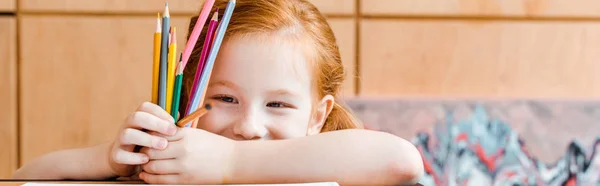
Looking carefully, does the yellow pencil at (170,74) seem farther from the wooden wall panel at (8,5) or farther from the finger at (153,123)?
the wooden wall panel at (8,5)

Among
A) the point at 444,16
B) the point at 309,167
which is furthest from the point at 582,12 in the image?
the point at 309,167

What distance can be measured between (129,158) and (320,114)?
25 centimetres

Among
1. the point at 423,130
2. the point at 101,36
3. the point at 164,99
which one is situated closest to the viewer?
the point at 164,99

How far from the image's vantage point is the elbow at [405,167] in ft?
1.63

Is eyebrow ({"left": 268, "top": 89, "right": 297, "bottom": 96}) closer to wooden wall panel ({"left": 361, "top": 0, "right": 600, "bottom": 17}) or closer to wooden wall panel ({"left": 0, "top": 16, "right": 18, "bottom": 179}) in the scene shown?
wooden wall panel ({"left": 361, "top": 0, "right": 600, "bottom": 17})

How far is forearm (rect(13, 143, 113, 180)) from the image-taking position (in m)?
0.54

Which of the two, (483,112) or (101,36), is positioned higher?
(101,36)

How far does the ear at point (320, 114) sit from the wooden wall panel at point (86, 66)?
33.8 inches

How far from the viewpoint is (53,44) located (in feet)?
4.94

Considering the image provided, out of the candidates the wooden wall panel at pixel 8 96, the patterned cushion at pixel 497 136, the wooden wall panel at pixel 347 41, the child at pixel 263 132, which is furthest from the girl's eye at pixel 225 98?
the wooden wall panel at pixel 8 96

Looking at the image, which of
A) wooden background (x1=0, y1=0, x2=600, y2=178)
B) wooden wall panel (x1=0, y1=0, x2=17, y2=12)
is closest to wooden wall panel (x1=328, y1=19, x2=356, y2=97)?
wooden background (x1=0, y1=0, x2=600, y2=178)

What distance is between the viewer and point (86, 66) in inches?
59.1

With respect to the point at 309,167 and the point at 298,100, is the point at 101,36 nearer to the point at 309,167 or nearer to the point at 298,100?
the point at 298,100

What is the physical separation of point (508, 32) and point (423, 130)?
346 millimetres
